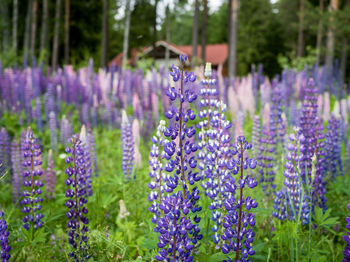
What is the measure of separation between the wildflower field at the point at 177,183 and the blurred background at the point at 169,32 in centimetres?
730

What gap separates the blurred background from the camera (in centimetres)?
1518

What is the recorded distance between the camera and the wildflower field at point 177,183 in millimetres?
1769

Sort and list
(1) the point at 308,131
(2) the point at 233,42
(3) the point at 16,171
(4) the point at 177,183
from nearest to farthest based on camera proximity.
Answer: (4) the point at 177,183, (1) the point at 308,131, (3) the point at 16,171, (2) the point at 233,42

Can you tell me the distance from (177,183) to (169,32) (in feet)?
76.0

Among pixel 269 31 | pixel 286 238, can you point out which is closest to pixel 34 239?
pixel 286 238

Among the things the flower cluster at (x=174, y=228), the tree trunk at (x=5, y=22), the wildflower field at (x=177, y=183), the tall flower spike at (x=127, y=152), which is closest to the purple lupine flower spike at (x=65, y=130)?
the wildflower field at (x=177, y=183)

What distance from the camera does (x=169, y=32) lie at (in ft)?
78.3

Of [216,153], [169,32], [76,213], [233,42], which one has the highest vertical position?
[169,32]

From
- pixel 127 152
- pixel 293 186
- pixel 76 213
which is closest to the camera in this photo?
pixel 76 213

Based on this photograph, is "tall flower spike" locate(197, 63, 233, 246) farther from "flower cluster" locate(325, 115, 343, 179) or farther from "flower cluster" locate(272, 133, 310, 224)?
"flower cluster" locate(325, 115, 343, 179)

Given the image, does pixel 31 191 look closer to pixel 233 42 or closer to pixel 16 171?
pixel 16 171

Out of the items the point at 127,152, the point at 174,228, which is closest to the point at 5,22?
the point at 127,152

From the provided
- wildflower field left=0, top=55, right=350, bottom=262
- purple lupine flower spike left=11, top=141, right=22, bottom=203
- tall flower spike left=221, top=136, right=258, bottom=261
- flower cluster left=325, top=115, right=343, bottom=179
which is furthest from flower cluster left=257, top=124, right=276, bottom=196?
purple lupine flower spike left=11, top=141, right=22, bottom=203

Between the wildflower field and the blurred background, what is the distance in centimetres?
730
